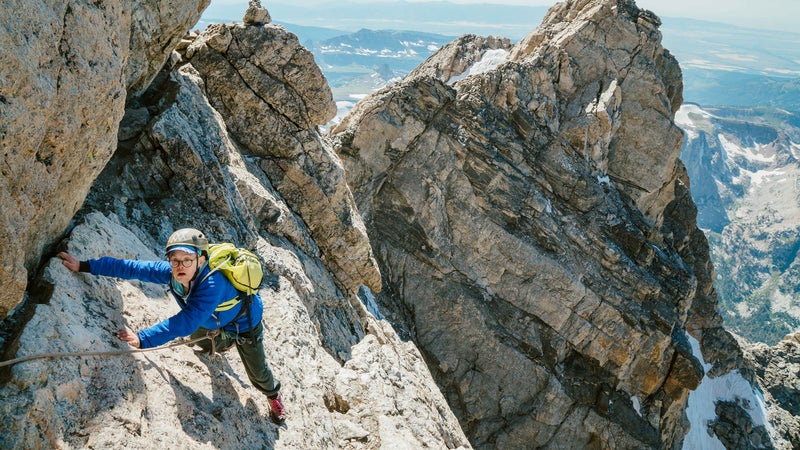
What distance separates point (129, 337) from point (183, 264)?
1.35 m

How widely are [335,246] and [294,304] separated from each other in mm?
7328

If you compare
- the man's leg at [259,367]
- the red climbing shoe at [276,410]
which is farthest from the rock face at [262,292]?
the man's leg at [259,367]

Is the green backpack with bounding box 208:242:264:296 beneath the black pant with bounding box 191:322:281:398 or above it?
above

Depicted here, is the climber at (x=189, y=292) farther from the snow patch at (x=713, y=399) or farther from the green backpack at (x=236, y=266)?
the snow patch at (x=713, y=399)

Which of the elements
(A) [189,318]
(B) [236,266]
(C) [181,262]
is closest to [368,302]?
(B) [236,266]

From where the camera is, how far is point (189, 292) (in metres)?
8.54

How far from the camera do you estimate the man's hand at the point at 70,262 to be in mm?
8305

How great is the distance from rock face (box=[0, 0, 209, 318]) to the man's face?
6.12 ft

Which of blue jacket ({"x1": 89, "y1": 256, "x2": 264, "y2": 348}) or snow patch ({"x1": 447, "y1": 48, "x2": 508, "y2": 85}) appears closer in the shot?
blue jacket ({"x1": 89, "y1": 256, "x2": 264, "y2": 348})

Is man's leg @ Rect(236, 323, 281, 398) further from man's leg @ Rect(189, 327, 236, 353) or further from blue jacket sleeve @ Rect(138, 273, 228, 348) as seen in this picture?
blue jacket sleeve @ Rect(138, 273, 228, 348)

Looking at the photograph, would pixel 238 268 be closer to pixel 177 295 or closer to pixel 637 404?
pixel 177 295

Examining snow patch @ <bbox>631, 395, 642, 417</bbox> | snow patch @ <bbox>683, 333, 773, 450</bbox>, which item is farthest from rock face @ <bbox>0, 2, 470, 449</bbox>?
snow patch @ <bbox>683, 333, 773, 450</bbox>

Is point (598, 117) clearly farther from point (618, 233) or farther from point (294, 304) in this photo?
point (294, 304)

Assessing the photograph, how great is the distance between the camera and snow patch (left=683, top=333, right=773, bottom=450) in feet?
195
